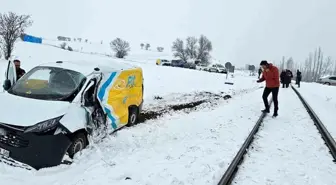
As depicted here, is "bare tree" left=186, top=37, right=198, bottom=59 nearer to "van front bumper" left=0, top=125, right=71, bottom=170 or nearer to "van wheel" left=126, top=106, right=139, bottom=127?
"van wheel" left=126, top=106, right=139, bottom=127

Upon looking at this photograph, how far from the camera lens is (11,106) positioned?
220 inches

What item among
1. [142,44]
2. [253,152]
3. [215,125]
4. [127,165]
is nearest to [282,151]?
[253,152]

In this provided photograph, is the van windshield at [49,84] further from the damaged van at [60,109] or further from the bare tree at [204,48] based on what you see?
the bare tree at [204,48]

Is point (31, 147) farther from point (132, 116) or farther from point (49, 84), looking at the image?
point (132, 116)

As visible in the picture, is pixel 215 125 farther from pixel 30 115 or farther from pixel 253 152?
pixel 30 115

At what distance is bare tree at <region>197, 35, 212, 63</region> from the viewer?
302 feet

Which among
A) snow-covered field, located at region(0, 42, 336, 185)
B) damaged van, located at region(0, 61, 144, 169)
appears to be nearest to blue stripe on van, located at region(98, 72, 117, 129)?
damaged van, located at region(0, 61, 144, 169)

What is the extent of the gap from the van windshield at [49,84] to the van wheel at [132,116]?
217 centimetres

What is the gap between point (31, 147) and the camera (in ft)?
16.4

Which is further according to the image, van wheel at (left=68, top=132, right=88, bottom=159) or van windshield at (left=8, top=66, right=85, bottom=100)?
van windshield at (left=8, top=66, right=85, bottom=100)

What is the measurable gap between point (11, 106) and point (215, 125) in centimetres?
552

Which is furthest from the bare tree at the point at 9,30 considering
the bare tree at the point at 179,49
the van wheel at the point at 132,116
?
the bare tree at the point at 179,49

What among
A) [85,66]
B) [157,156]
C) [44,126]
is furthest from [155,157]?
[85,66]

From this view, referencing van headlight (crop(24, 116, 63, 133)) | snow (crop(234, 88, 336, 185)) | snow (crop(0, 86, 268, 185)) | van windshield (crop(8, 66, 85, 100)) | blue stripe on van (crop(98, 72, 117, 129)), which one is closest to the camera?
snow (crop(0, 86, 268, 185))
